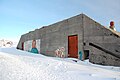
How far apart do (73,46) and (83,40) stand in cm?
142

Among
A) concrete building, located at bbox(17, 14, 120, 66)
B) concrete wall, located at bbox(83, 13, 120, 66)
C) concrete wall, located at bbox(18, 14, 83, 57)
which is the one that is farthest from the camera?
concrete wall, located at bbox(18, 14, 83, 57)

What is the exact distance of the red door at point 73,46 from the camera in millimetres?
13055

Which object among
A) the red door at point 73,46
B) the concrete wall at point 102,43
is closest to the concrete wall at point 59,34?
the red door at point 73,46

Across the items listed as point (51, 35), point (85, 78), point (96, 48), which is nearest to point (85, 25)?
point (96, 48)

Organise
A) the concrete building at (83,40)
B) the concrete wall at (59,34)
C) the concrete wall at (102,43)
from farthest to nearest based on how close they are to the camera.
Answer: the concrete wall at (59,34), the concrete building at (83,40), the concrete wall at (102,43)

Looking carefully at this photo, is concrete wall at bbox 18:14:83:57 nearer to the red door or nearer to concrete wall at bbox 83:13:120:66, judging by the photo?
the red door

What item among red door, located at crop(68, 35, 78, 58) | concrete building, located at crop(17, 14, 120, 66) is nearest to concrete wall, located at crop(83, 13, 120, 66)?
concrete building, located at crop(17, 14, 120, 66)

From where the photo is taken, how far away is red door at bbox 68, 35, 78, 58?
13055 millimetres

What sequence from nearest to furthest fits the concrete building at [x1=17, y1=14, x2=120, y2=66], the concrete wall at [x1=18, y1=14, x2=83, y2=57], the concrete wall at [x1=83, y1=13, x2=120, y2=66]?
1. the concrete wall at [x1=83, y1=13, x2=120, y2=66]
2. the concrete building at [x1=17, y1=14, x2=120, y2=66]
3. the concrete wall at [x1=18, y1=14, x2=83, y2=57]

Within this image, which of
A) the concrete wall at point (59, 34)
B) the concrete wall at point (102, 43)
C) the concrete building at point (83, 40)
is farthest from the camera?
the concrete wall at point (59, 34)

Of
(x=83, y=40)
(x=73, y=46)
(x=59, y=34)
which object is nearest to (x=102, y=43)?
(x=83, y=40)

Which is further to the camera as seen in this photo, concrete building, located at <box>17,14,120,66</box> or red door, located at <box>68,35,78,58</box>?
red door, located at <box>68,35,78,58</box>

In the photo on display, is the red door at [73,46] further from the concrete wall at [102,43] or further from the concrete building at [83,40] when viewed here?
the concrete wall at [102,43]

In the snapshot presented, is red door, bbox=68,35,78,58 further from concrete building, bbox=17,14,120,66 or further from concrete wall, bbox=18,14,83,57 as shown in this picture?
concrete wall, bbox=18,14,83,57
